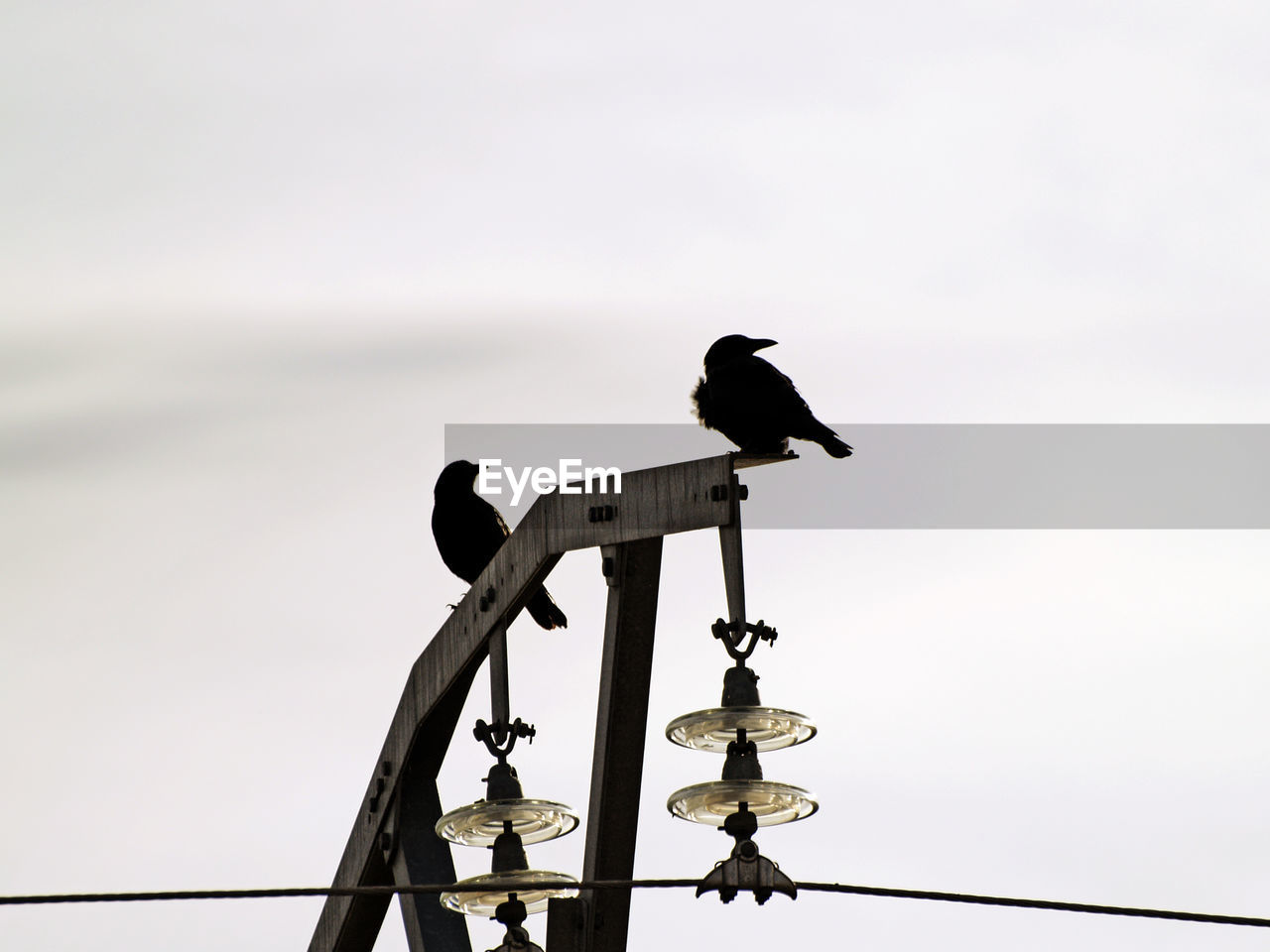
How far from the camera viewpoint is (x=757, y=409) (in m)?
7.77

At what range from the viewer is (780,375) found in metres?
7.96

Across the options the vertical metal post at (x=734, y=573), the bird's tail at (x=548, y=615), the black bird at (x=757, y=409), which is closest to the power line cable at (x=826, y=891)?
the vertical metal post at (x=734, y=573)

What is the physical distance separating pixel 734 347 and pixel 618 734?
2.94 meters

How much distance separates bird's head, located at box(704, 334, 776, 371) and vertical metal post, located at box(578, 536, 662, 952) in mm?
2637

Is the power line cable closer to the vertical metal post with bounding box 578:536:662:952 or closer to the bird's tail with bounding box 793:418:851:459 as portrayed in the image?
the vertical metal post with bounding box 578:536:662:952

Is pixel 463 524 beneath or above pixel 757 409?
above

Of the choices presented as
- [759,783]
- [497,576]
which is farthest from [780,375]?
[759,783]

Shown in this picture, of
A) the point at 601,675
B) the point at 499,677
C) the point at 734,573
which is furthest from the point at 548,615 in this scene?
the point at 734,573

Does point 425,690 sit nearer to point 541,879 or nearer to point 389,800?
point 389,800

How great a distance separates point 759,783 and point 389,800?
265 centimetres

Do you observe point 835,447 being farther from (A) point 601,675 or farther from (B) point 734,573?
(B) point 734,573

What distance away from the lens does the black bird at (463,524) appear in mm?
11117

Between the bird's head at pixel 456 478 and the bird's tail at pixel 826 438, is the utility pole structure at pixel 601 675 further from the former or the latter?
the bird's head at pixel 456 478

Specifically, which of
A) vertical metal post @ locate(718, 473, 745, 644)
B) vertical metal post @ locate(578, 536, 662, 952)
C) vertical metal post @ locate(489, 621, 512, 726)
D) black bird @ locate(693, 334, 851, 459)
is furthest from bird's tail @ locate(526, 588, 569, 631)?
vertical metal post @ locate(718, 473, 745, 644)
